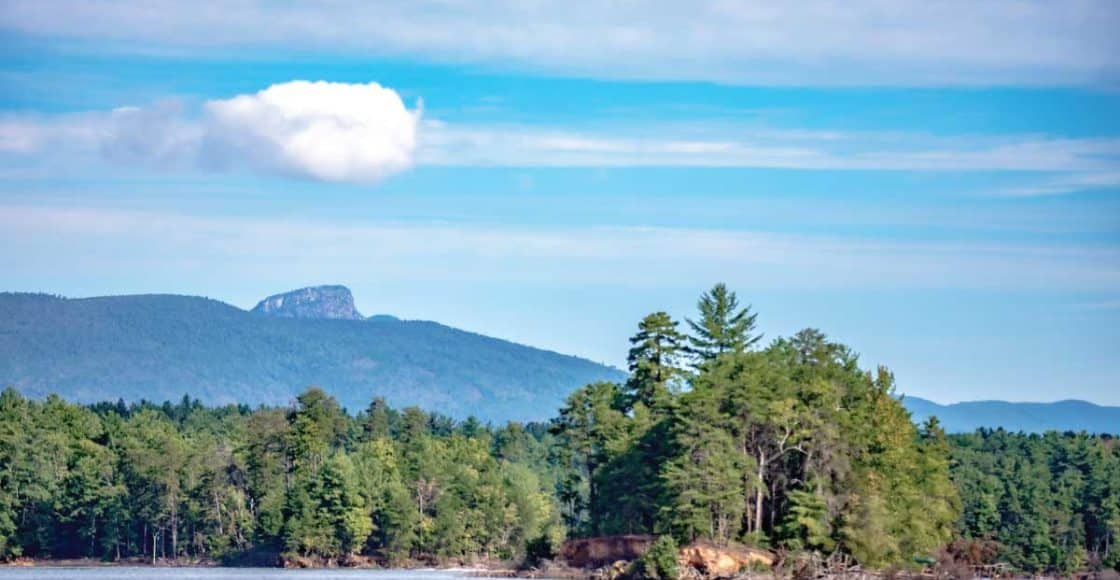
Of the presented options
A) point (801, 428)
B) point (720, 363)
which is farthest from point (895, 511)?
point (720, 363)

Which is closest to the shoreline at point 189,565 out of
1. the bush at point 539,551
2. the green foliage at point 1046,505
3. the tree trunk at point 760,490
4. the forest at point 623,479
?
the forest at point 623,479

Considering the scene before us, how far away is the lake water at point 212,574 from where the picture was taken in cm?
10862

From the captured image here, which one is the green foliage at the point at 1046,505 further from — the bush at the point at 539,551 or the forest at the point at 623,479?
the bush at the point at 539,551

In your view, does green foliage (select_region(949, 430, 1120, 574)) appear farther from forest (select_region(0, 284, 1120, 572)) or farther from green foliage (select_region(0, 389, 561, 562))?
green foliage (select_region(0, 389, 561, 562))

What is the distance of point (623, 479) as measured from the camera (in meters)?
106

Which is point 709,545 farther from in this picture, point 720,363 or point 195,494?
point 195,494

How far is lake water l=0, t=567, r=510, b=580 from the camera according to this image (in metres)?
109

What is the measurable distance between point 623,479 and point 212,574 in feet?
103

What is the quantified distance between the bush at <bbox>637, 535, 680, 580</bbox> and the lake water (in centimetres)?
1746

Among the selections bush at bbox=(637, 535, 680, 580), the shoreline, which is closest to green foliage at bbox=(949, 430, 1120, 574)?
Answer: bush at bbox=(637, 535, 680, 580)

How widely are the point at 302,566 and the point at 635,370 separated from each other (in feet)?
125

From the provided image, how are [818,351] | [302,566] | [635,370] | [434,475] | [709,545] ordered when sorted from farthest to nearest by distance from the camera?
[434,475]
[302,566]
[635,370]
[818,351]
[709,545]

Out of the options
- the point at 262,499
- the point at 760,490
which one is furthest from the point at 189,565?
the point at 760,490

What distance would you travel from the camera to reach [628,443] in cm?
10488
